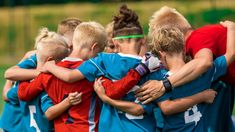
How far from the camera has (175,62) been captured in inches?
214

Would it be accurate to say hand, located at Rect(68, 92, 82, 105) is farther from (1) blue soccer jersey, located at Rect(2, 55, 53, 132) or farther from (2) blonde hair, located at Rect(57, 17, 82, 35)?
(2) blonde hair, located at Rect(57, 17, 82, 35)

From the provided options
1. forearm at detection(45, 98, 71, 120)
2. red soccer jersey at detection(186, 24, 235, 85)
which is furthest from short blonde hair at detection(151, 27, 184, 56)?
forearm at detection(45, 98, 71, 120)

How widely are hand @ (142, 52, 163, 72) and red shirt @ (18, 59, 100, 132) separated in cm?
56

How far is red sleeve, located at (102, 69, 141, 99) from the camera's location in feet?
17.2

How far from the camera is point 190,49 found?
5.82 meters

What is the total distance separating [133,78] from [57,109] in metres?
0.81

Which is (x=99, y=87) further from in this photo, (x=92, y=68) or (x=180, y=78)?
(x=180, y=78)

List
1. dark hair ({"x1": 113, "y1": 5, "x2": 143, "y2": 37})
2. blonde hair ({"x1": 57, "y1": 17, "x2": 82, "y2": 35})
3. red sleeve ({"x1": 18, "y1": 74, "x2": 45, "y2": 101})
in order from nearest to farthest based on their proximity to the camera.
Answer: dark hair ({"x1": 113, "y1": 5, "x2": 143, "y2": 37}) < red sleeve ({"x1": 18, "y1": 74, "x2": 45, "y2": 101}) < blonde hair ({"x1": 57, "y1": 17, "x2": 82, "y2": 35})

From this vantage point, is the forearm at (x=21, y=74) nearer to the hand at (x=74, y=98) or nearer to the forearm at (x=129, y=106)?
the hand at (x=74, y=98)

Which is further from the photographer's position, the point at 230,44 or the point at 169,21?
Answer: the point at 169,21

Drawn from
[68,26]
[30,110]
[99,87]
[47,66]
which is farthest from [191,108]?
[68,26]

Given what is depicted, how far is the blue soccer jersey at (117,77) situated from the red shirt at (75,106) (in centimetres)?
19

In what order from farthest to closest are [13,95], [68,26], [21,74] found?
[68,26], [13,95], [21,74]

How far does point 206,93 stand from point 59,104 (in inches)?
46.5
